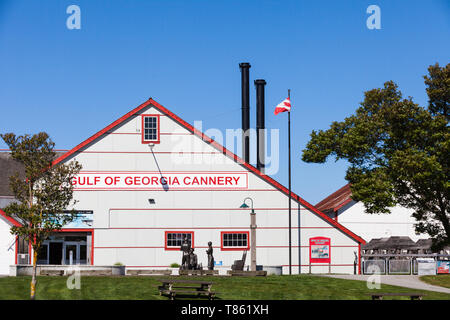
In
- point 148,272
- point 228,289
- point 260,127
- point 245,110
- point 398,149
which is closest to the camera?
point 228,289

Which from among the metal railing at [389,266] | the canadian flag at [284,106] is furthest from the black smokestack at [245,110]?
the metal railing at [389,266]

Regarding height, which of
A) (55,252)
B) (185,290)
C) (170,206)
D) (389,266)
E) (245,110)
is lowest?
(389,266)

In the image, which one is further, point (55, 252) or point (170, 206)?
point (55, 252)

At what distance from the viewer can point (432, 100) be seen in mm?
40125

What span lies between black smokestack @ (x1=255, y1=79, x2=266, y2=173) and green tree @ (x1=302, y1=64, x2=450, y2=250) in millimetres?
8470

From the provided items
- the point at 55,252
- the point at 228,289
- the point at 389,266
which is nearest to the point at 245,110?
the point at 389,266

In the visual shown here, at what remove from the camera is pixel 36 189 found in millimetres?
23641

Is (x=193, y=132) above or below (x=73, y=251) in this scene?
above

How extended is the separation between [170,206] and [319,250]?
31.3 ft

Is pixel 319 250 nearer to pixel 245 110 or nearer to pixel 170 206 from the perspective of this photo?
pixel 170 206

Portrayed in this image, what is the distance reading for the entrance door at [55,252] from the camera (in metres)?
42.3

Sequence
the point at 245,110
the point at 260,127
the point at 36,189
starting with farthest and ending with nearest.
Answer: the point at 260,127 < the point at 245,110 < the point at 36,189

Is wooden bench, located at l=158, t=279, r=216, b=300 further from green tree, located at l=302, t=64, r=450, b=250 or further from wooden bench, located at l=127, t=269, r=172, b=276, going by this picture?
green tree, located at l=302, t=64, r=450, b=250

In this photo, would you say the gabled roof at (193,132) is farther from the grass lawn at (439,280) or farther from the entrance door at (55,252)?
the grass lawn at (439,280)
